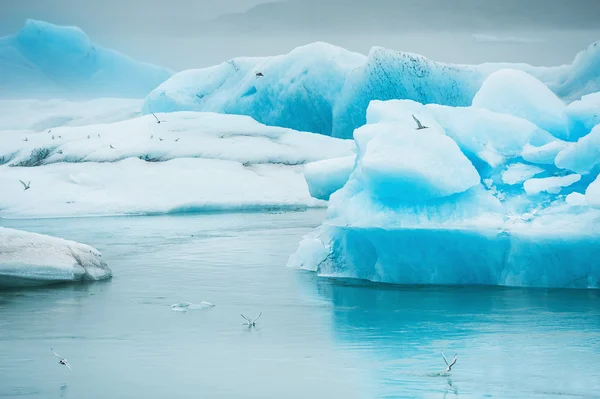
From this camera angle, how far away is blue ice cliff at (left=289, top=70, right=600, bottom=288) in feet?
30.6

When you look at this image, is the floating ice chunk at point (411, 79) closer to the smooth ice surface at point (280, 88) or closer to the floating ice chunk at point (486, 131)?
the smooth ice surface at point (280, 88)

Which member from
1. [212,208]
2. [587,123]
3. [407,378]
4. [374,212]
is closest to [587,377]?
[407,378]

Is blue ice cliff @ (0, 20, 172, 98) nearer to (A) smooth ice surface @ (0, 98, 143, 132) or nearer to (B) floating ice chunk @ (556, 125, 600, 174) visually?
(A) smooth ice surface @ (0, 98, 143, 132)

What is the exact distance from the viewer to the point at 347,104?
22.8 metres

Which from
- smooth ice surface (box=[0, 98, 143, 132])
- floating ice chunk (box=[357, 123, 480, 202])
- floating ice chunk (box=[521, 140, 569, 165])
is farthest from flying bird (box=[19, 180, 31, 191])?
smooth ice surface (box=[0, 98, 143, 132])

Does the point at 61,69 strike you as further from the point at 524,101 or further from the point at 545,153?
the point at 545,153

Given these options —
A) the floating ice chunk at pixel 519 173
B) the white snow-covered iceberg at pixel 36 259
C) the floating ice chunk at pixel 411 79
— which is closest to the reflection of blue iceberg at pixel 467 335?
the floating ice chunk at pixel 519 173

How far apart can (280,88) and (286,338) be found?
17.1 metres

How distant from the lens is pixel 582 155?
30.5ft

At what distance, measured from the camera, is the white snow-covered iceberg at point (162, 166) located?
1930 centimetres

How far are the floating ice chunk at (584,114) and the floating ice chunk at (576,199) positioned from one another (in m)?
1.05

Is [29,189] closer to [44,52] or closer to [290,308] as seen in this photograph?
[290,308]

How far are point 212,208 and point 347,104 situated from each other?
4.80m

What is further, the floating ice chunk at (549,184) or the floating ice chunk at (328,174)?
the floating ice chunk at (328,174)
